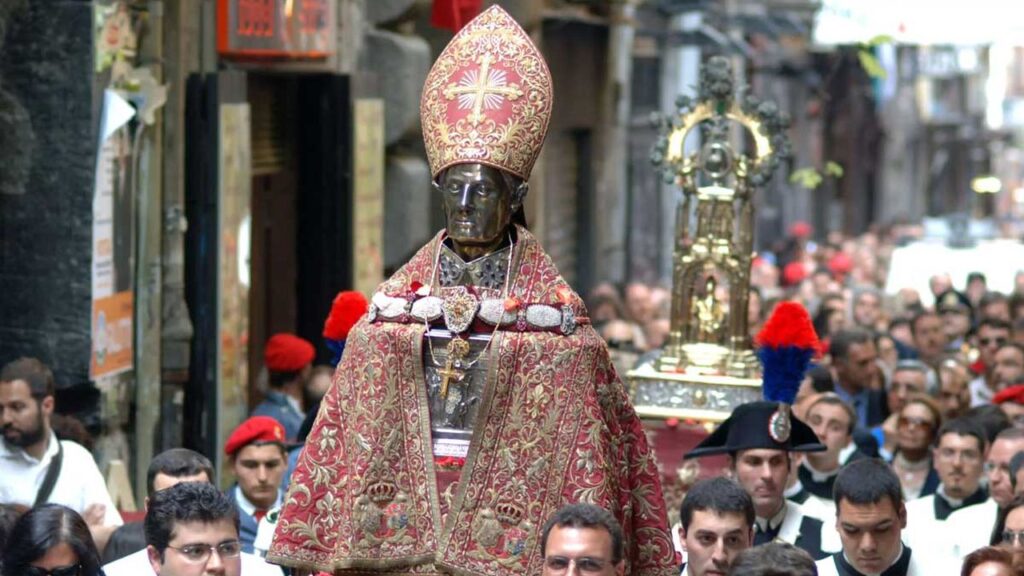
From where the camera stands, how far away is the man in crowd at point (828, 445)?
11.2 meters

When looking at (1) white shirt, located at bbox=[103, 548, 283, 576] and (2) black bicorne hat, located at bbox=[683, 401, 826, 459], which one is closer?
(1) white shirt, located at bbox=[103, 548, 283, 576]

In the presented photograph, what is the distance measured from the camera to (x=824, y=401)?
38.5 ft

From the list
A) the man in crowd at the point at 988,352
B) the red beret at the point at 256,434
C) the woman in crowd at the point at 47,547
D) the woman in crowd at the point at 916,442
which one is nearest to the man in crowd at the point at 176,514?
the woman in crowd at the point at 47,547

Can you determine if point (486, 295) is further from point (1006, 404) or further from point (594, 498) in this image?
point (1006, 404)

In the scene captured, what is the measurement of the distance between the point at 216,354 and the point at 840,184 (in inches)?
1339

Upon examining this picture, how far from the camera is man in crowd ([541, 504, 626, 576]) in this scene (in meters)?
7.25

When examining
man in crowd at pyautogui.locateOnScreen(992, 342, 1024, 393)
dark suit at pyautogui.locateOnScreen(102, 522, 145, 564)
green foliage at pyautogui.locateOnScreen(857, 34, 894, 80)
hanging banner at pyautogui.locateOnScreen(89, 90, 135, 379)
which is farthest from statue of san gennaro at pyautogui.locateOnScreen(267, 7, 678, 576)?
green foliage at pyautogui.locateOnScreen(857, 34, 894, 80)

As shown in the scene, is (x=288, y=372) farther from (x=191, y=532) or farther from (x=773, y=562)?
(x=773, y=562)

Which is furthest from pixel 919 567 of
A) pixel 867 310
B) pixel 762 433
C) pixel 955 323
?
pixel 867 310

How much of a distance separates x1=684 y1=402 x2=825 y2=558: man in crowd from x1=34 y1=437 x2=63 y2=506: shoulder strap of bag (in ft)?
8.46

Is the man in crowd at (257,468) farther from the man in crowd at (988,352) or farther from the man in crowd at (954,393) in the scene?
the man in crowd at (988,352)

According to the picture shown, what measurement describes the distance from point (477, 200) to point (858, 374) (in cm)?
717

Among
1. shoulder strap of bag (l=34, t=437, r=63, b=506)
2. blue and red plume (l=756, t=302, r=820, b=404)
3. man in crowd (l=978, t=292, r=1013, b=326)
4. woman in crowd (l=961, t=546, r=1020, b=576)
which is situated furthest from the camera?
man in crowd (l=978, t=292, r=1013, b=326)

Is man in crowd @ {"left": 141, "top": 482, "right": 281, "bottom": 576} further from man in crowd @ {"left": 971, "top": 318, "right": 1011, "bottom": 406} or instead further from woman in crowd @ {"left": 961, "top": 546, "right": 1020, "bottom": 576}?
man in crowd @ {"left": 971, "top": 318, "right": 1011, "bottom": 406}
